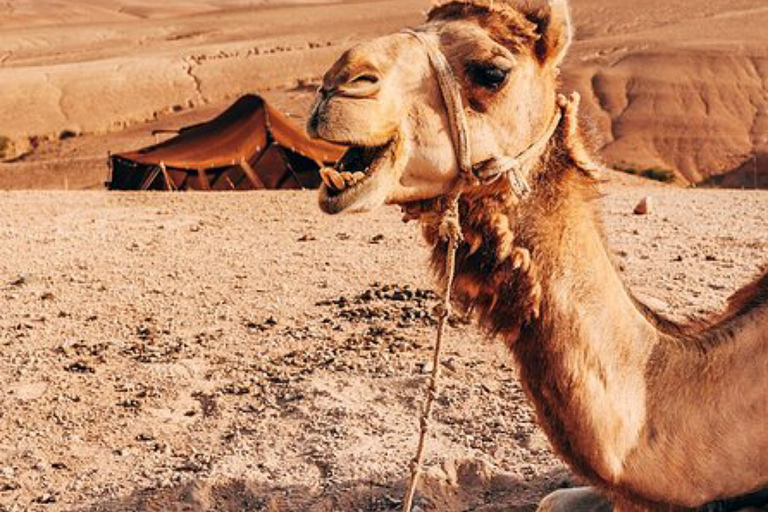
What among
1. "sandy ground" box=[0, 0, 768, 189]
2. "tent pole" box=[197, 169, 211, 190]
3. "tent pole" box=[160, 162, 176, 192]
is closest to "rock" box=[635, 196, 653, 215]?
"tent pole" box=[197, 169, 211, 190]

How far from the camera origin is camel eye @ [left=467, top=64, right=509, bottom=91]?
3.04 meters

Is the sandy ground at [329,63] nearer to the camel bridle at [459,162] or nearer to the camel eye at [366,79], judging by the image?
the camel bridle at [459,162]

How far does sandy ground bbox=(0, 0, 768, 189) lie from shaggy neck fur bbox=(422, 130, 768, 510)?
17529 mm

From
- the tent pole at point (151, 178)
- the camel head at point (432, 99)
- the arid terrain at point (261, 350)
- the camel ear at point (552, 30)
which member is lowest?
the tent pole at point (151, 178)

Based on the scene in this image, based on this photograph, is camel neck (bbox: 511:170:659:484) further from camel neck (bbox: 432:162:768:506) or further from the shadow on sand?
the shadow on sand

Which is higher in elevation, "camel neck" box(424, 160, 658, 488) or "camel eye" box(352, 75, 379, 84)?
"camel eye" box(352, 75, 379, 84)

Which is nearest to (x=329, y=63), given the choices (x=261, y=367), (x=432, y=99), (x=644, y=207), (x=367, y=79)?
(x=644, y=207)

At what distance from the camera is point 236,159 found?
17156mm

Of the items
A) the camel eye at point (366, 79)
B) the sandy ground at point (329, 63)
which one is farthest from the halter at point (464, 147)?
the sandy ground at point (329, 63)

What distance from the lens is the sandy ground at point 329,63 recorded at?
3269cm

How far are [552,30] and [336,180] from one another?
2.61 ft

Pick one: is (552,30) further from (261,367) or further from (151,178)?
(151,178)

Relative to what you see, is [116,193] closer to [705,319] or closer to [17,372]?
[17,372]

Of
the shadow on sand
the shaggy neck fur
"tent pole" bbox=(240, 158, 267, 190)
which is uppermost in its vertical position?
the shaggy neck fur
